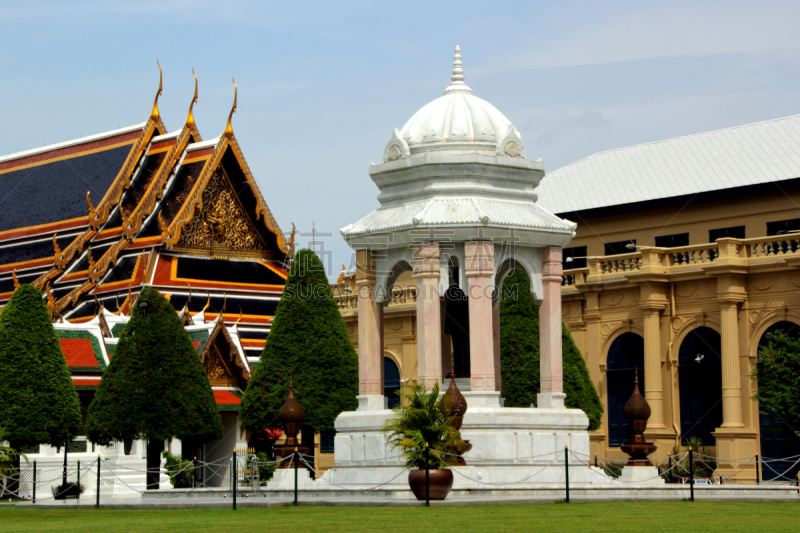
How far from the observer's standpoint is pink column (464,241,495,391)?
24.9 metres

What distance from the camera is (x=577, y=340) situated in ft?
155

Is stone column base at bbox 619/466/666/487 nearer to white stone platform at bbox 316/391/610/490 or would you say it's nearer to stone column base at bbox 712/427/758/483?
white stone platform at bbox 316/391/610/490

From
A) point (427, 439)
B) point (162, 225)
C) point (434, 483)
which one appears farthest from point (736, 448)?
point (434, 483)

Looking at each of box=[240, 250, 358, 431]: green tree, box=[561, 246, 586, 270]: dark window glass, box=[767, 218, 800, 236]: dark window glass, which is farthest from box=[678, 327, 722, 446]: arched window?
box=[240, 250, 358, 431]: green tree

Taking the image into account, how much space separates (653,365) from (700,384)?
1.61m

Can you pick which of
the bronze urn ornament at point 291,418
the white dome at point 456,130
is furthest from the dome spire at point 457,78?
the bronze urn ornament at point 291,418

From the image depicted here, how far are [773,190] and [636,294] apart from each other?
5695 millimetres

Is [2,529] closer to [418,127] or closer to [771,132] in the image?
[418,127]

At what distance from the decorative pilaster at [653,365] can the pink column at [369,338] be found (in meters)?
18.7

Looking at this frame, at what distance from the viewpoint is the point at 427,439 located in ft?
71.4

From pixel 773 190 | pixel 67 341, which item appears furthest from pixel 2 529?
pixel 773 190

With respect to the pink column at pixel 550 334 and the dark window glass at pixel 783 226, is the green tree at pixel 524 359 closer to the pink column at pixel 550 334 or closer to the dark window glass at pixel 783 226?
the dark window glass at pixel 783 226

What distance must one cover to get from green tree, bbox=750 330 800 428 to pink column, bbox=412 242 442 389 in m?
15.8

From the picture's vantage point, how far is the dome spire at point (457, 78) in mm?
27422
